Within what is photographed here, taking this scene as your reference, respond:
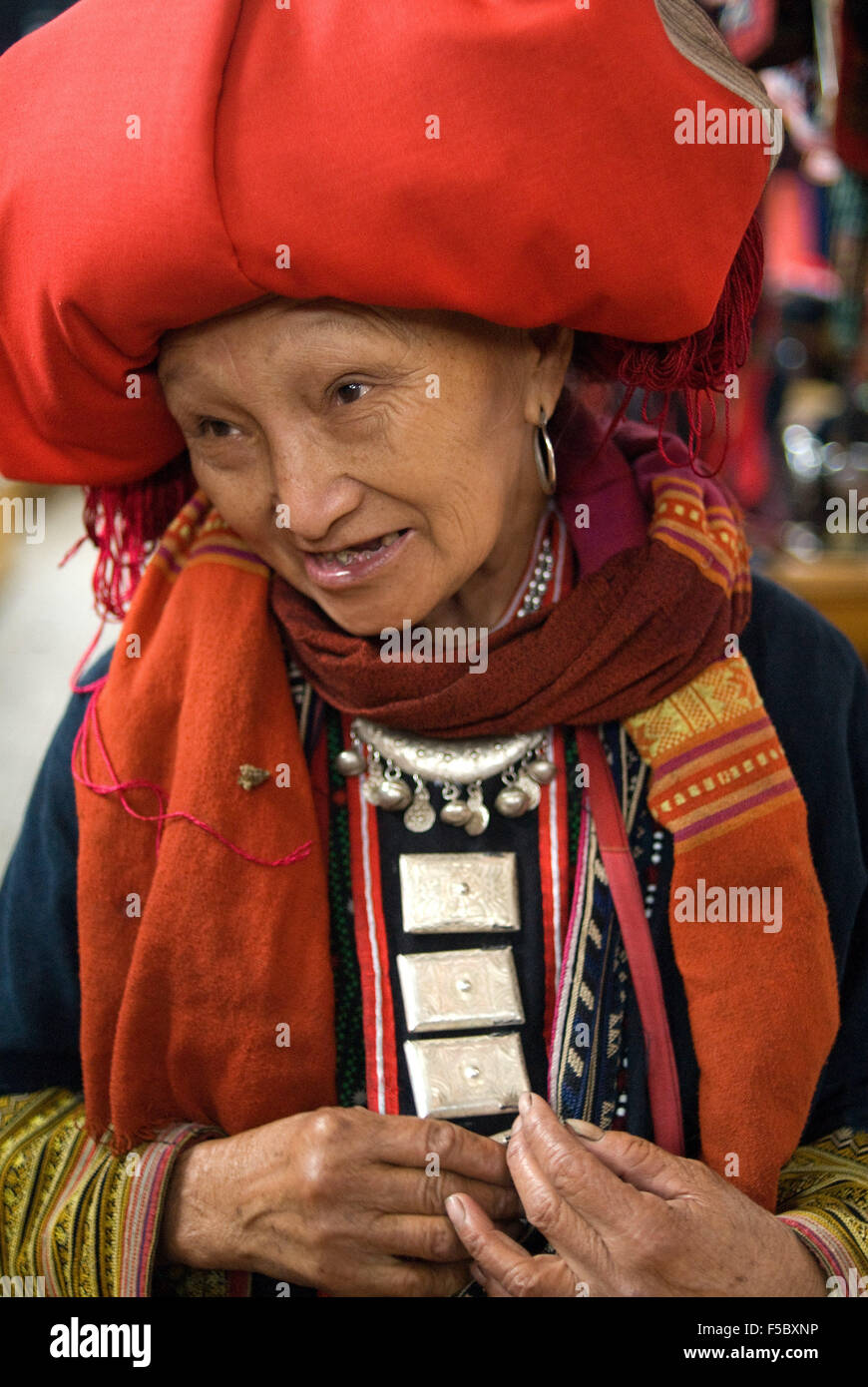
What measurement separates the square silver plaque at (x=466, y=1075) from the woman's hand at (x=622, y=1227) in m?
0.08

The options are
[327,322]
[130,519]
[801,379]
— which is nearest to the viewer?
[327,322]

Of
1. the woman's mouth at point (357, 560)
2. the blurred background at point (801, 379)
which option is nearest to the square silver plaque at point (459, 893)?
the woman's mouth at point (357, 560)

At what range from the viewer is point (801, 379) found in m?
4.40

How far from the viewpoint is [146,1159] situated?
4.12 feet

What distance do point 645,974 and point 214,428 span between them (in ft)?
2.23

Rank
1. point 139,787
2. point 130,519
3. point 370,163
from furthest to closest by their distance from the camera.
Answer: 1. point 130,519
2. point 139,787
3. point 370,163

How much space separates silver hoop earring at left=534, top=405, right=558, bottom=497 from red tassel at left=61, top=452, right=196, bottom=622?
1.33 ft

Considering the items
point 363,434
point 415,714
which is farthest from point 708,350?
point 415,714

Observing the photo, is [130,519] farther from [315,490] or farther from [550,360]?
[550,360]

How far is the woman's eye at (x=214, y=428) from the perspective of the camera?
3.89 feet

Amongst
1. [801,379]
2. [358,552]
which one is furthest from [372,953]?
[801,379]

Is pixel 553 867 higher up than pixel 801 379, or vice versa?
pixel 801 379

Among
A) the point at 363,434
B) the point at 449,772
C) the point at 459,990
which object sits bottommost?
the point at 459,990

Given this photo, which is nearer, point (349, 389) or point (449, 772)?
point (349, 389)
